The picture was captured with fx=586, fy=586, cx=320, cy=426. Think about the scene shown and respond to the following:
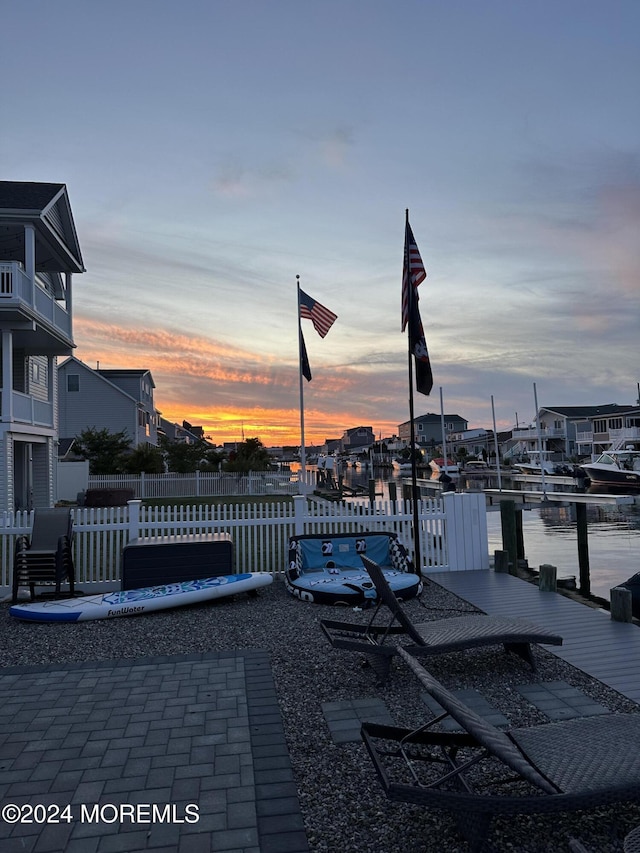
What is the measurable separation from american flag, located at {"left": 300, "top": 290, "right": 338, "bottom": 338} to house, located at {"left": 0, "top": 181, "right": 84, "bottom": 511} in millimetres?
7938

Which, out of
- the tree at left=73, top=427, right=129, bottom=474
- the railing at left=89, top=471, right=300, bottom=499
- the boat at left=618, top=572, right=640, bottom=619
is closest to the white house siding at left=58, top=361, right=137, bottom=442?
the tree at left=73, top=427, right=129, bottom=474

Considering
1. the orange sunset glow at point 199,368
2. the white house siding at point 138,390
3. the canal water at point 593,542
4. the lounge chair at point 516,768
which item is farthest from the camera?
the white house siding at point 138,390

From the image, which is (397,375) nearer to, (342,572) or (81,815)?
(342,572)

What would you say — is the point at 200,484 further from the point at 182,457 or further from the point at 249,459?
the point at 249,459

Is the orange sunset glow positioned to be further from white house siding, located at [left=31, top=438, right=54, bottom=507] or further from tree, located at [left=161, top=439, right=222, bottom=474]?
tree, located at [left=161, top=439, right=222, bottom=474]

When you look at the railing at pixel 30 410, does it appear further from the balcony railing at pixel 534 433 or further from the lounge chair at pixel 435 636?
the balcony railing at pixel 534 433

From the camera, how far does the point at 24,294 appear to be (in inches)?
683

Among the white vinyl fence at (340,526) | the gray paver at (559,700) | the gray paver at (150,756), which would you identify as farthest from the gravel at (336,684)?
the white vinyl fence at (340,526)

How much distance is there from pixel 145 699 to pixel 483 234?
17.2 metres

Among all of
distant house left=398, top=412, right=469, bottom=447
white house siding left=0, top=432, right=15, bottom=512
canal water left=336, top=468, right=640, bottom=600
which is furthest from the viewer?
distant house left=398, top=412, right=469, bottom=447

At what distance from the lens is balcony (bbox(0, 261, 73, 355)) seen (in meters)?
16.5

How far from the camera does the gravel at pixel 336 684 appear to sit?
320cm

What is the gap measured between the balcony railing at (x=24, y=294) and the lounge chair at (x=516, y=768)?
16.3m

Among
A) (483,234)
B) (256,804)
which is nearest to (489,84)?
(483,234)
